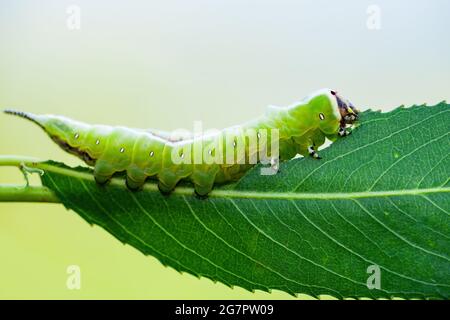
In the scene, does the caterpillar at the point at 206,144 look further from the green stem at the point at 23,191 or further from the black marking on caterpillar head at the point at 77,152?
the green stem at the point at 23,191

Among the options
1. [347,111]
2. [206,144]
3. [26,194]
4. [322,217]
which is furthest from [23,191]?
[347,111]

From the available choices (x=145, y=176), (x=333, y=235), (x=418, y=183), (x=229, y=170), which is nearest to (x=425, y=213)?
(x=418, y=183)

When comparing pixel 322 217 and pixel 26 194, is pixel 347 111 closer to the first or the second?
pixel 322 217

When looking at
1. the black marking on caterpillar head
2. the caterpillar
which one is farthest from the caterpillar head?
the black marking on caterpillar head

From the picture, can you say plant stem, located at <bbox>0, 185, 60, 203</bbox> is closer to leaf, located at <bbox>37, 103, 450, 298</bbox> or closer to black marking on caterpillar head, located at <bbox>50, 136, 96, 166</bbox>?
leaf, located at <bbox>37, 103, 450, 298</bbox>

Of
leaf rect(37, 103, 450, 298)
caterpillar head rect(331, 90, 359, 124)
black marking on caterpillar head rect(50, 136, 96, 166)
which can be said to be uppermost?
caterpillar head rect(331, 90, 359, 124)

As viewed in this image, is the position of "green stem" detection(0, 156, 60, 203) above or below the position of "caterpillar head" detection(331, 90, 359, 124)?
below
